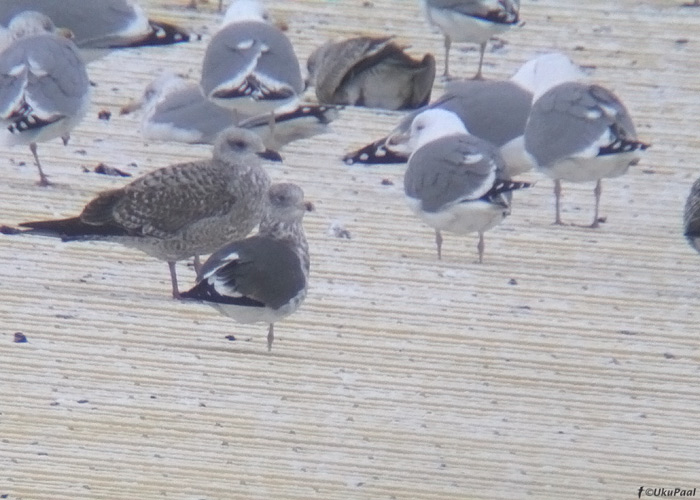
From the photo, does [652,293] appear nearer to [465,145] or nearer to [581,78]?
[465,145]

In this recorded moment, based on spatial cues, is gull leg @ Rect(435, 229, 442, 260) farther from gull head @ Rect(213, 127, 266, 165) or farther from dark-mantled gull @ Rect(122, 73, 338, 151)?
dark-mantled gull @ Rect(122, 73, 338, 151)

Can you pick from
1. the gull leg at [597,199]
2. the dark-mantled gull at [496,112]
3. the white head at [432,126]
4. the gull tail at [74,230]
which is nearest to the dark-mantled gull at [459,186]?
the white head at [432,126]

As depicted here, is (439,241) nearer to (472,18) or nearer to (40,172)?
(40,172)

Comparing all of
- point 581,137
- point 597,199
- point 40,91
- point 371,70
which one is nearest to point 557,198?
point 597,199

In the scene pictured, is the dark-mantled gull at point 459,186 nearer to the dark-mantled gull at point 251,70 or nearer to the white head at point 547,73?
the white head at point 547,73

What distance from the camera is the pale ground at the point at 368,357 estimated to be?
3885 millimetres

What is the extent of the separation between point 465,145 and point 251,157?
0.82 m

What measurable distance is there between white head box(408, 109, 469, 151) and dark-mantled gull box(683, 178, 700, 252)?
1061 mm

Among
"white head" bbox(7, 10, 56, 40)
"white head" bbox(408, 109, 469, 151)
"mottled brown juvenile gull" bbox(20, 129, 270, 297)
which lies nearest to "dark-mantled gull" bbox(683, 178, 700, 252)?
"white head" bbox(408, 109, 469, 151)

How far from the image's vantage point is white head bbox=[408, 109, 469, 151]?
602 centimetres

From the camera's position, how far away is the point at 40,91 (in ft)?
20.4

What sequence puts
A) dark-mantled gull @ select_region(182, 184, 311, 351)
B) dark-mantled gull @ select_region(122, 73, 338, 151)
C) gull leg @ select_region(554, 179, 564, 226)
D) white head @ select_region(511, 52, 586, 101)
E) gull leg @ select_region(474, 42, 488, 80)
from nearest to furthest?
dark-mantled gull @ select_region(182, 184, 311, 351)
gull leg @ select_region(554, 179, 564, 226)
white head @ select_region(511, 52, 586, 101)
dark-mantled gull @ select_region(122, 73, 338, 151)
gull leg @ select_region(474, 42, 488, 80)

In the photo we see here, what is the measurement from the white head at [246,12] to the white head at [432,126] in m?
1.25

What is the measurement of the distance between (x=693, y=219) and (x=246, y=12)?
2.81 metres
